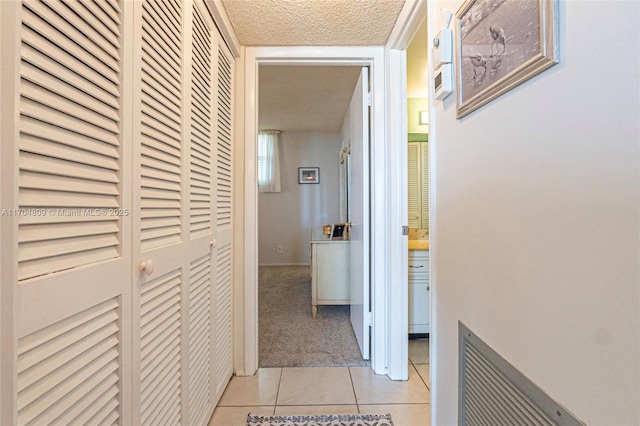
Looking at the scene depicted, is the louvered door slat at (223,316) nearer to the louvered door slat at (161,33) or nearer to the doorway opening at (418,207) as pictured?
the louvered door slat at (161,33)

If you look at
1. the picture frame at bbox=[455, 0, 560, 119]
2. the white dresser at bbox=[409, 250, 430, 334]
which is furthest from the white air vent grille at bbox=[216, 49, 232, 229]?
the white dresser at bbox=[409, 250, 430, 334]

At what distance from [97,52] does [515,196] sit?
103 cm

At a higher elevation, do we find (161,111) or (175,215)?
(161,111)

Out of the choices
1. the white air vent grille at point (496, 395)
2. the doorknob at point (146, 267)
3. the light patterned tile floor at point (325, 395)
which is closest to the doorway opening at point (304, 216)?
the light patterned tile floor at point (325, 395)

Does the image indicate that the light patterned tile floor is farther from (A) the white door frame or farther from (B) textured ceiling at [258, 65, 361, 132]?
(B) textured ceiling at [258, 65, 361, 132]

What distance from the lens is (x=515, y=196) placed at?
73cm

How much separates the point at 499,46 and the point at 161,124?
39.8 inches

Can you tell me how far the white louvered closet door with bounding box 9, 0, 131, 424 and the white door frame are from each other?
1.10 m

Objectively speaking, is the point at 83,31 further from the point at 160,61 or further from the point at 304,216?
the point at 304,216

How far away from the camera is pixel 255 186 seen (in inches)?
76.3

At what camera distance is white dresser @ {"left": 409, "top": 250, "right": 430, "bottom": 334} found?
2318 mm

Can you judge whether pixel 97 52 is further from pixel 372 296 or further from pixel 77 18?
pixel 372 296

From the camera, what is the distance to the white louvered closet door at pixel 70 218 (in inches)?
20.8

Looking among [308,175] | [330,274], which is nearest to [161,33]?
[330,274]
